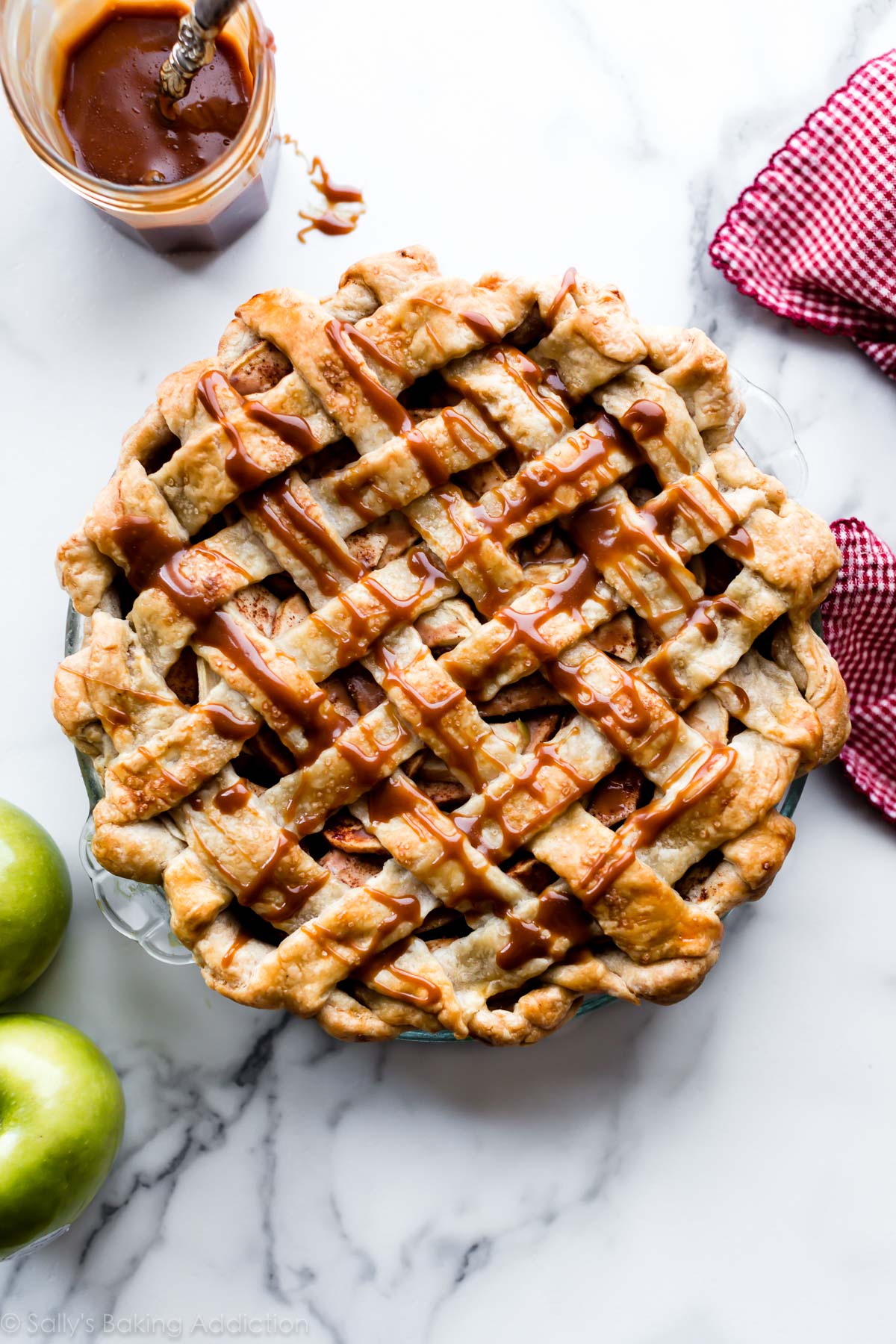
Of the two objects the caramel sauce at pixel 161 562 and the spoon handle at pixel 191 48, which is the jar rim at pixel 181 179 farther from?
the caramel sauce at pixel 161 562

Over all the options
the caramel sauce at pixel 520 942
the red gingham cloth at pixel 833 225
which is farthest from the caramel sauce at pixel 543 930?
the red gingham cloth at pixel 833 225

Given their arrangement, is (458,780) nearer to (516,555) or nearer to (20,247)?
(516,555)

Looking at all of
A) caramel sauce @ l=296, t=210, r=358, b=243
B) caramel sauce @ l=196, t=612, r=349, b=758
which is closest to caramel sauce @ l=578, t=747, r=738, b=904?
caramel sauce @ l=196, t=612, r=349, b=758

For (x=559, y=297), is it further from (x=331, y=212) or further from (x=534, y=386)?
(x=331, y=212)

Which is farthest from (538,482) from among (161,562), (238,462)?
(161,562)

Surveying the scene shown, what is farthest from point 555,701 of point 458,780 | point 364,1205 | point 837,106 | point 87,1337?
point 87,1337

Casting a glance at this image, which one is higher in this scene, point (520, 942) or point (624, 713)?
point (624, 713)
